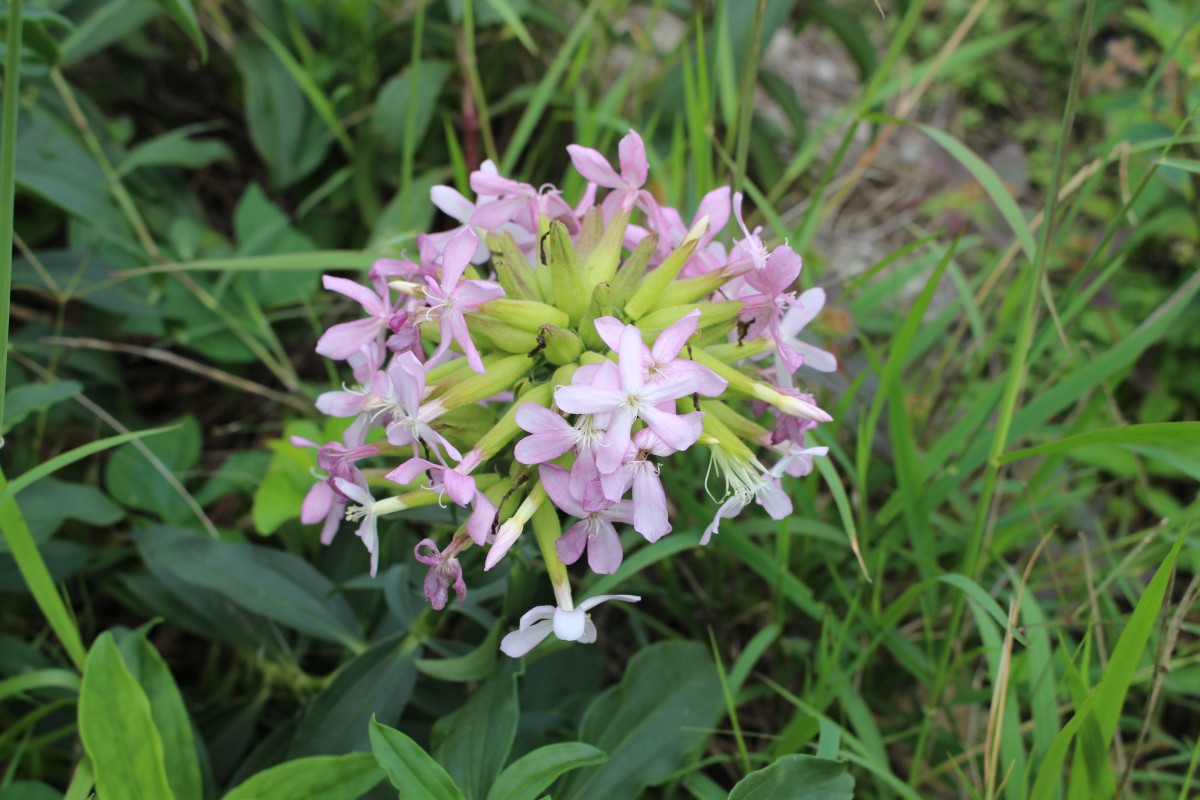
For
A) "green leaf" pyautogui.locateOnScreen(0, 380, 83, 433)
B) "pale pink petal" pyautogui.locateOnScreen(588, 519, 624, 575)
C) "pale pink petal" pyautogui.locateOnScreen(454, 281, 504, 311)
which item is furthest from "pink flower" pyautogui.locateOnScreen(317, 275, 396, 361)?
"green leaf" pyautogui.locateOnScreen(0, 380, 83, 433)

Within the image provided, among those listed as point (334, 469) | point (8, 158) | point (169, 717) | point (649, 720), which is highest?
point (8, 158)

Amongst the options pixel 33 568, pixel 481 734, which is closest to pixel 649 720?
pixel 481 734

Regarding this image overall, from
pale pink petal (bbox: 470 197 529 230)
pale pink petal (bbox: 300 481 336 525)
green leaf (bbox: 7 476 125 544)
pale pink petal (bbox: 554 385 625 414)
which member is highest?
pale pink petal (bbox: 470 197 529 230)

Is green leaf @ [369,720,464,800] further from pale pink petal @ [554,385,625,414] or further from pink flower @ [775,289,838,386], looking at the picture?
pink flower @ [775,289,838,386]

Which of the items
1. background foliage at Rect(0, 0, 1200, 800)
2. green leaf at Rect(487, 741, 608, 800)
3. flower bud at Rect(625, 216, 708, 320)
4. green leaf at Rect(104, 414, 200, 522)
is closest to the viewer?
green leaf at Rect(487, 741, 608, 800)

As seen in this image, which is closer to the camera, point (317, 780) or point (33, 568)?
point (317, 780)

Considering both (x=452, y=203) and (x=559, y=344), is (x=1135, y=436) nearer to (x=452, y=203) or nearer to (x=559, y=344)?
(x=559, y=344)

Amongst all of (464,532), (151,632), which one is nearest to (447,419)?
(464,532)
